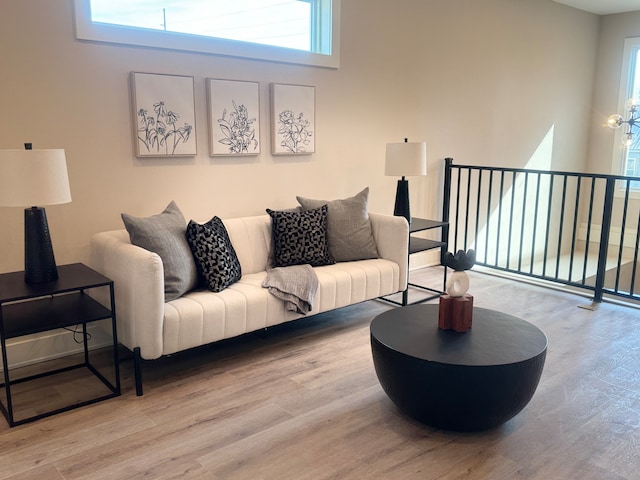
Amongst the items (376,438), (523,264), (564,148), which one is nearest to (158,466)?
(376,438)

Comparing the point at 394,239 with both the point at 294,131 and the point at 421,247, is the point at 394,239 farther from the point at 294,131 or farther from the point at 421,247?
the point at 294,131

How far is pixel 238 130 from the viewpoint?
3652mm

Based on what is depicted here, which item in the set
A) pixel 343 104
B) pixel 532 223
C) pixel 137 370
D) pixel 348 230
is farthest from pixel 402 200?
pixel 532 223

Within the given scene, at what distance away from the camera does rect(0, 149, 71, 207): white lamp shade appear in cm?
232

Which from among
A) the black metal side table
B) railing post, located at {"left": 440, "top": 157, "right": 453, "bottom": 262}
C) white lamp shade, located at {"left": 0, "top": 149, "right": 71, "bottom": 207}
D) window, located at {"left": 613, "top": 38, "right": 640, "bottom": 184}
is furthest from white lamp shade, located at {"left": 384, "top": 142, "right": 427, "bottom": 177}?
window, located at {"left": 613, "top": 38, "right": 640, "bottom": 184}

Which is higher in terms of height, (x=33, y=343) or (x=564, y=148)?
(x=564, y=148)

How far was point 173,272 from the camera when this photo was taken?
281 cm

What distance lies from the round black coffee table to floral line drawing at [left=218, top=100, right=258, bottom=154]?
71.8 inches

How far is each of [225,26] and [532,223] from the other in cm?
438

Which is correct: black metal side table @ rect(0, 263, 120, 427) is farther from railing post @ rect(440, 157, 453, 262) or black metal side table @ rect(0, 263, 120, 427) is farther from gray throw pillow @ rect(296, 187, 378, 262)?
railing post @ rect(440, 157, 453, 262)

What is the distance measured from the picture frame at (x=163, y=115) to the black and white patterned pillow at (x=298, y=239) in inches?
29.4

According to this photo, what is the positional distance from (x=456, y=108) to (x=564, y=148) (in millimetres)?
2294

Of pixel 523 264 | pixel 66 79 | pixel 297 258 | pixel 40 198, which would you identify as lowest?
pixel 523 264

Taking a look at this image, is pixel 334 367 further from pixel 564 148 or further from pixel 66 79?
pixel 564 148
